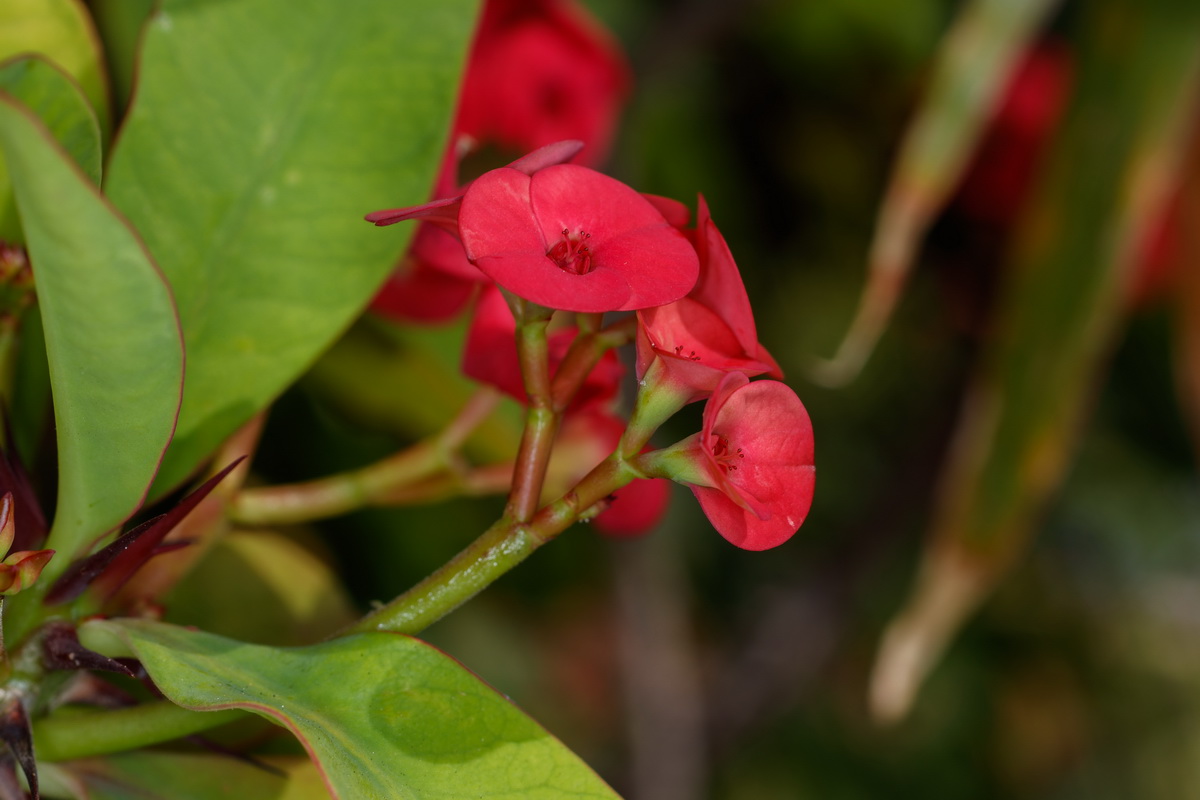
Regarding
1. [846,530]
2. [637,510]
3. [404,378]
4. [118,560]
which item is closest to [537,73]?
[404,378]

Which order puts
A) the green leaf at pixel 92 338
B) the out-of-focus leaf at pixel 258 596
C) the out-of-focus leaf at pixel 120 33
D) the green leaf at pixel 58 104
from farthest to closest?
the out-of-focus leaf at pixel 120 33
the out-of-focus leaf at pixel 258 596
the green leaf at pixel 58 104
the green leaf at pixel 92 338

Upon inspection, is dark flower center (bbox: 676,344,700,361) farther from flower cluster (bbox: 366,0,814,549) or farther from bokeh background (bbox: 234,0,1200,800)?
bokeh background (bbox: 234,0,1200,800)

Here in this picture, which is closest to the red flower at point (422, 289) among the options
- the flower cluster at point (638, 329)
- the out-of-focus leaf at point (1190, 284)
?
the flower cluster at point (638, 329)

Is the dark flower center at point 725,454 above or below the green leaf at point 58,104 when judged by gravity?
below

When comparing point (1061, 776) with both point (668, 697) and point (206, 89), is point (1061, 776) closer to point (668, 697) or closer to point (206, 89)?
point (668, 697)

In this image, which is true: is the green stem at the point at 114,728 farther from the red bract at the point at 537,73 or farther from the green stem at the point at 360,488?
the red bract at the point at 537,73

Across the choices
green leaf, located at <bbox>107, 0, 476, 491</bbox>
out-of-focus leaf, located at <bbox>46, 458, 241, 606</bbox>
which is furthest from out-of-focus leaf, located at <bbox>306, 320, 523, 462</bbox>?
out-of-focus leaf, located at <bbox>46, 458, 241, 606</bbox>

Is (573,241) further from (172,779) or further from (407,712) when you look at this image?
(172,779)
